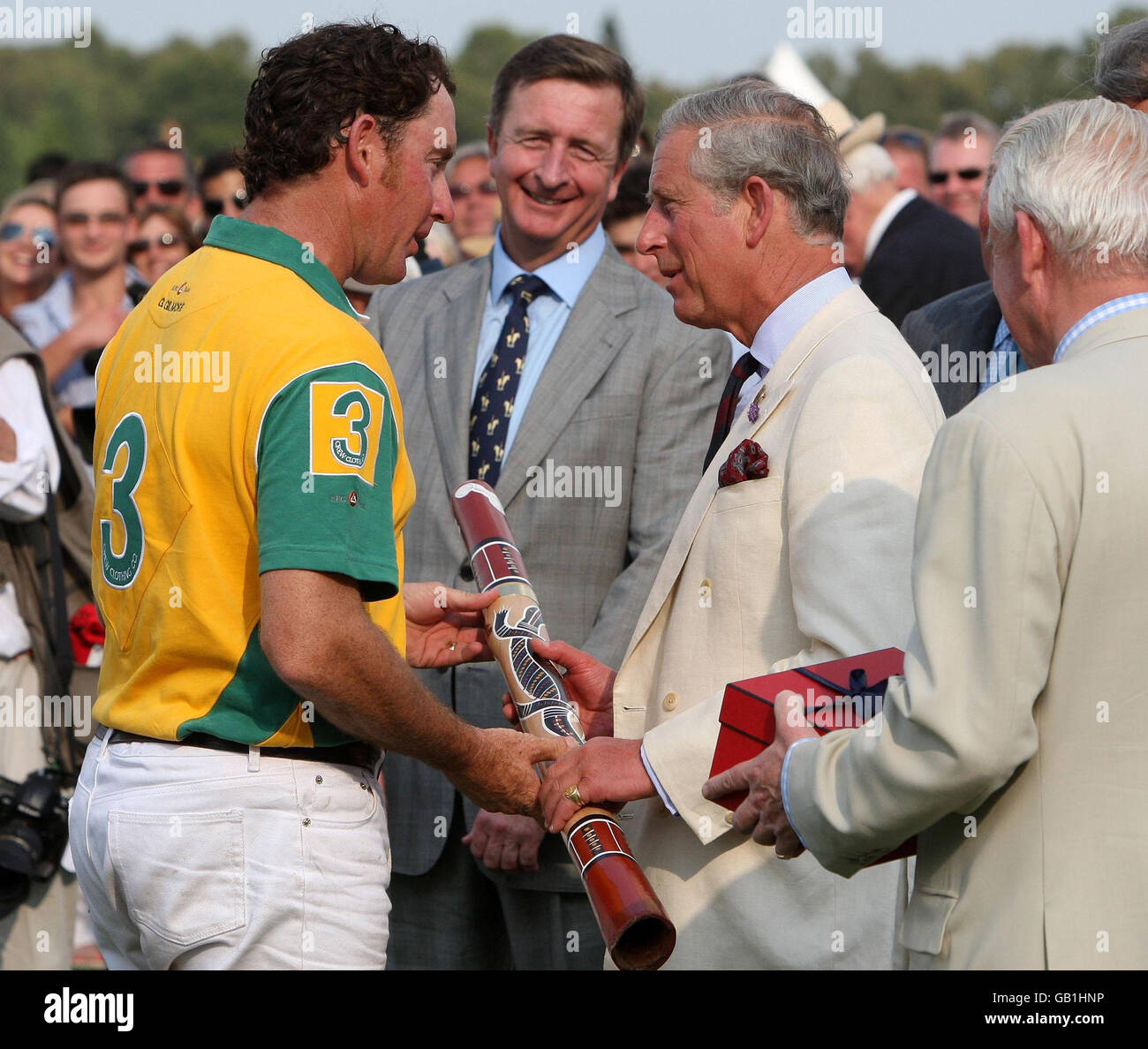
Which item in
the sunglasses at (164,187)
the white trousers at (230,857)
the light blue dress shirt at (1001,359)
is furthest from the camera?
the sunglasses at (164,187)

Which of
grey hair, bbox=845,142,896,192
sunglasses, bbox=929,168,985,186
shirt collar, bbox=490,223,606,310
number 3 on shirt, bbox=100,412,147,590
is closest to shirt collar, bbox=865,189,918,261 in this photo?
grey hair, bbox=845,142,896,192

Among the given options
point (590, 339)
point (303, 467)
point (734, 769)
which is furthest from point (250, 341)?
point (590, 339)

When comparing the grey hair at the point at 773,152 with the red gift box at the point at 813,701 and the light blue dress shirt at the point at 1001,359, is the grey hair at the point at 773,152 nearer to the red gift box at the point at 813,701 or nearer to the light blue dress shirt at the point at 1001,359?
the red gift box at the point at 813,701

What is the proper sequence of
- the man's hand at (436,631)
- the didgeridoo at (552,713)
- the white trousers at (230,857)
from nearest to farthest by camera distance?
the white trousers at (230,857) < the didgeridoo at (552,713) < the man's hand at (436,631)

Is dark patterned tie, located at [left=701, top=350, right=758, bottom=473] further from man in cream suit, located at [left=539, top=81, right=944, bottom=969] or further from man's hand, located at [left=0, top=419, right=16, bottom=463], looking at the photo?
man's hand, located at [left=0, top=419, right=16, bottom=463]

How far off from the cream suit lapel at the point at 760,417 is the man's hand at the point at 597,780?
313 mm

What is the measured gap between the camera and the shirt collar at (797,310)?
3303 millimetres

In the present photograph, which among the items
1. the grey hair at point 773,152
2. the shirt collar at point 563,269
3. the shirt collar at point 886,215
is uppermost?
the shirt collar at point 886,215

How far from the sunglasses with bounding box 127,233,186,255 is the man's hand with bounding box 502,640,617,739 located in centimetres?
483

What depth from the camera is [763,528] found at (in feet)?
10.2

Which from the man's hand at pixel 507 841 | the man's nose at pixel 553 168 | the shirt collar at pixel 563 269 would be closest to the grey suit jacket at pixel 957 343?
the shirt collar at pixel 563 269

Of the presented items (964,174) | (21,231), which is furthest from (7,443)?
(964,174)

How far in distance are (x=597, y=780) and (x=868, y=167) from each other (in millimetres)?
5484
